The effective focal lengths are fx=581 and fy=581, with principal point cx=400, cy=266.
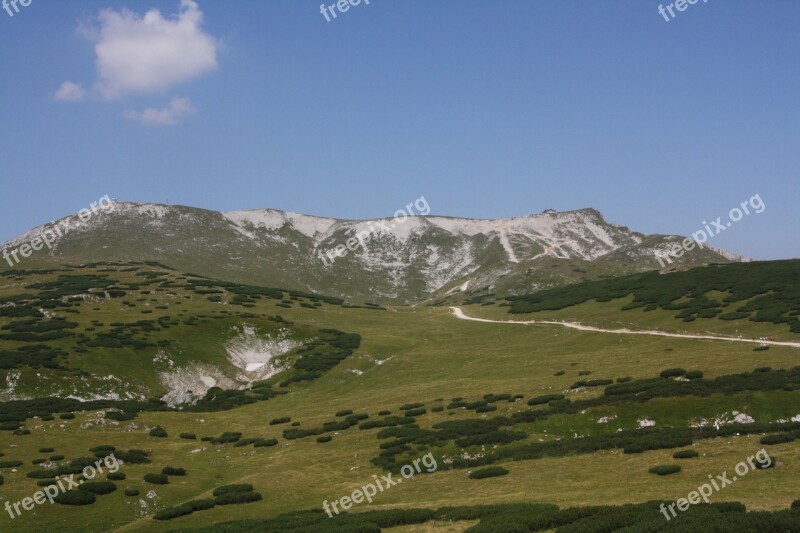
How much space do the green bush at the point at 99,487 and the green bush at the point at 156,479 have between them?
264 cm

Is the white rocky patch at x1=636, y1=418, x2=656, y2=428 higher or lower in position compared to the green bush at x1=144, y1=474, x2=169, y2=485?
lower

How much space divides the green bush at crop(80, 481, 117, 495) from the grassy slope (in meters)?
0.76

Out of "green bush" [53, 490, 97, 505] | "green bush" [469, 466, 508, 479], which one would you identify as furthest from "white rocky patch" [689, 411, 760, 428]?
"green bush" [53, 490, 97, 505]

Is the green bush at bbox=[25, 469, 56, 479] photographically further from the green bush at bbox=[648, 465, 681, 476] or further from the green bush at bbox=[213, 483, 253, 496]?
the green bush at bbox=[648, 465, 681, 476]

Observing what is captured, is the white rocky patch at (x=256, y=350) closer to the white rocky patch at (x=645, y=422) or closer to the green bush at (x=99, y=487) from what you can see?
the green bush at (x=99, y=487)

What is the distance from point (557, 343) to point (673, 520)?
69209 millimetres

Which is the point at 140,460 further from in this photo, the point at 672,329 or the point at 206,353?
the point at 672,329

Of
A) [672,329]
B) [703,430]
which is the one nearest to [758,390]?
[703,430]

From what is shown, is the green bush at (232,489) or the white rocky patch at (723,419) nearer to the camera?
the green bush at (232,489)

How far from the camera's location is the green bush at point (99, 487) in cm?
3584

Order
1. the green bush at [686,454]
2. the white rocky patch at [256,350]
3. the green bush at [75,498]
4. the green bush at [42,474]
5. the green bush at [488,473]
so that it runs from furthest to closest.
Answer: the white rocky patch at [256,350], the green bush at [42,474], the green bush at [75,498], the green bush at [488,473], the green bush at [686,454]

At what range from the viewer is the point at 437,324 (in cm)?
12075

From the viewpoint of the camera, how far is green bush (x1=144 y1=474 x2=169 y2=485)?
39125 millimetres

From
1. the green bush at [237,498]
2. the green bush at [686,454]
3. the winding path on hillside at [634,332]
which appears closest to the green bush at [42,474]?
the green bush at [237,498]
